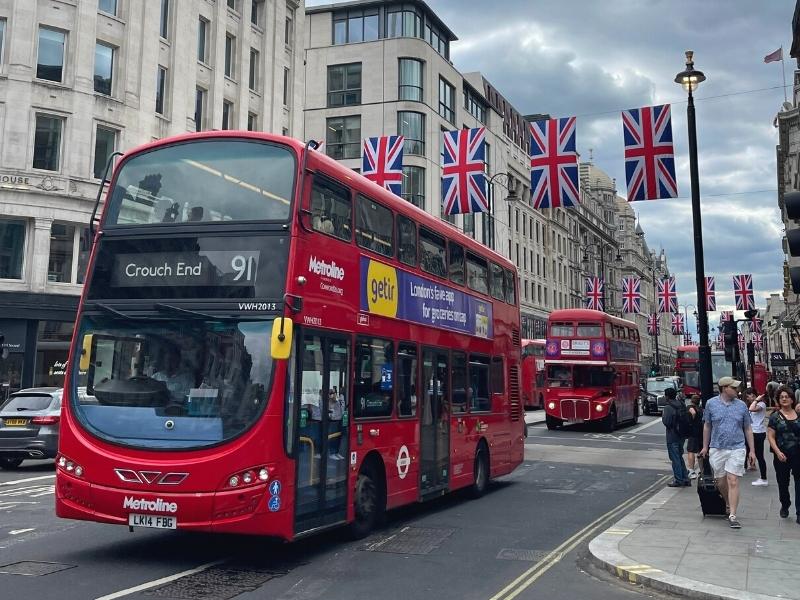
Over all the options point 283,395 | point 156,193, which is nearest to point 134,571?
point 283,395

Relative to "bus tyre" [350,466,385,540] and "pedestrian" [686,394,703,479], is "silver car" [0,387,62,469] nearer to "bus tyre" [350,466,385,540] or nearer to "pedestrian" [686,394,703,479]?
"bus tyre" [350,466,385,540]

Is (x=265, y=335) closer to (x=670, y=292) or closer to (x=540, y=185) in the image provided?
(x=540, y=185)

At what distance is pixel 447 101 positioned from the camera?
58.0 m

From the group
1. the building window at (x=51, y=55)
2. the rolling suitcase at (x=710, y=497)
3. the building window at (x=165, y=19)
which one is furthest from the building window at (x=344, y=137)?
the rolling suitcase at (x=710, y=497)

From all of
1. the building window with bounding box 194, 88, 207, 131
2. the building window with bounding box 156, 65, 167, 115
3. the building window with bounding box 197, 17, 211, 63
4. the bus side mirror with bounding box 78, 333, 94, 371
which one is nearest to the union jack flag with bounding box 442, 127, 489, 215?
the building window with bounding box 156, 65, 167, 115

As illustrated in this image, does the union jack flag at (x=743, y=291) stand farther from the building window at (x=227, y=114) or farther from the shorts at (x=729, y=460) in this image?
the shorts at (x=729, y=460)

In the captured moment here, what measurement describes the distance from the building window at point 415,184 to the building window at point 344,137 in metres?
3.83

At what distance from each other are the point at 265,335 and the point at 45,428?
34.0ft

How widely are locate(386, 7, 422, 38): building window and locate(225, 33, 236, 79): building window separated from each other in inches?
716

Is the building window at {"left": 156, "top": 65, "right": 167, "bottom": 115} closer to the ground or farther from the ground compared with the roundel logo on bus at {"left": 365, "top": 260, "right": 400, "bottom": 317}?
farther from the ground

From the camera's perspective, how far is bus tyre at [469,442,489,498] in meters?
14.2

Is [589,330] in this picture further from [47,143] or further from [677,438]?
[47,143]

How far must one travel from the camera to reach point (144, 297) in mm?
8500

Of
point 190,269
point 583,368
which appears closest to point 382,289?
point 190,269
